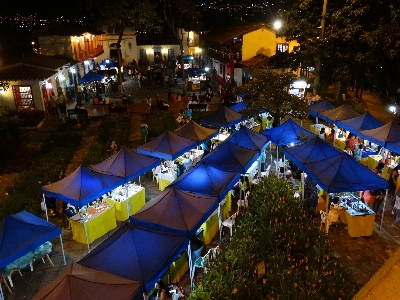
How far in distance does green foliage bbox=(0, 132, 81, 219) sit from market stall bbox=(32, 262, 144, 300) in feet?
21.6

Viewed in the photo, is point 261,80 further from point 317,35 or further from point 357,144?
point 317,35

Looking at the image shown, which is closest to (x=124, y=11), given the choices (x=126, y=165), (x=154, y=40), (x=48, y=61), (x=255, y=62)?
(x=48, y=61)

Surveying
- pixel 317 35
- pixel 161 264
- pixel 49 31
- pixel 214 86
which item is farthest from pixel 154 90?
pixel 161 264

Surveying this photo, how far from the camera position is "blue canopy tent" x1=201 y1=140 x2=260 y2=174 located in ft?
42.0

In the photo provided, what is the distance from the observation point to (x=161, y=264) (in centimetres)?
778

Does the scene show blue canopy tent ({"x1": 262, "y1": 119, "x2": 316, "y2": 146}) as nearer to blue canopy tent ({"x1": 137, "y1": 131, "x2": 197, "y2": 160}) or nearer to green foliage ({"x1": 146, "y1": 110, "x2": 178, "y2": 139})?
blue canopy tent ({"x1": 137, "y1": 131, "x2": 197, "y2": 160})

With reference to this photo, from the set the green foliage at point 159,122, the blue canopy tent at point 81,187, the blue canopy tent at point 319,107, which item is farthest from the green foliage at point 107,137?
the blue canopy tent at point 319,107

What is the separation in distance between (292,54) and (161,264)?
22.1 m

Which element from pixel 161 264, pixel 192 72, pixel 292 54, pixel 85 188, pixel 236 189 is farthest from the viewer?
pixel 192 72

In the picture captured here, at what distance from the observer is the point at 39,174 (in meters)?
15.8

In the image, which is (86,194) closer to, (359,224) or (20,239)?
(20,239)

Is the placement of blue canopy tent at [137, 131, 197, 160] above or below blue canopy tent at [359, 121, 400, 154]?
below

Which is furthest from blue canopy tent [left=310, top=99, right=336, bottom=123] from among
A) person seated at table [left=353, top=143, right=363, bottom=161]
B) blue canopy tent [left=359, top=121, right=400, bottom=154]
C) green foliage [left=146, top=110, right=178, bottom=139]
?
green foliage [left=146, top=110, right=178, bottom=139]

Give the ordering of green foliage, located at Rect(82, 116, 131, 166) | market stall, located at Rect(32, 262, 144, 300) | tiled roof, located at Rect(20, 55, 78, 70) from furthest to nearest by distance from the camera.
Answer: tiled roof, located at Rect(20, 55, 78, 70) < green foliage, located at Rect(82, 116, 131, 166) < market stall, located at Rect(32, 262, 144, 300)
